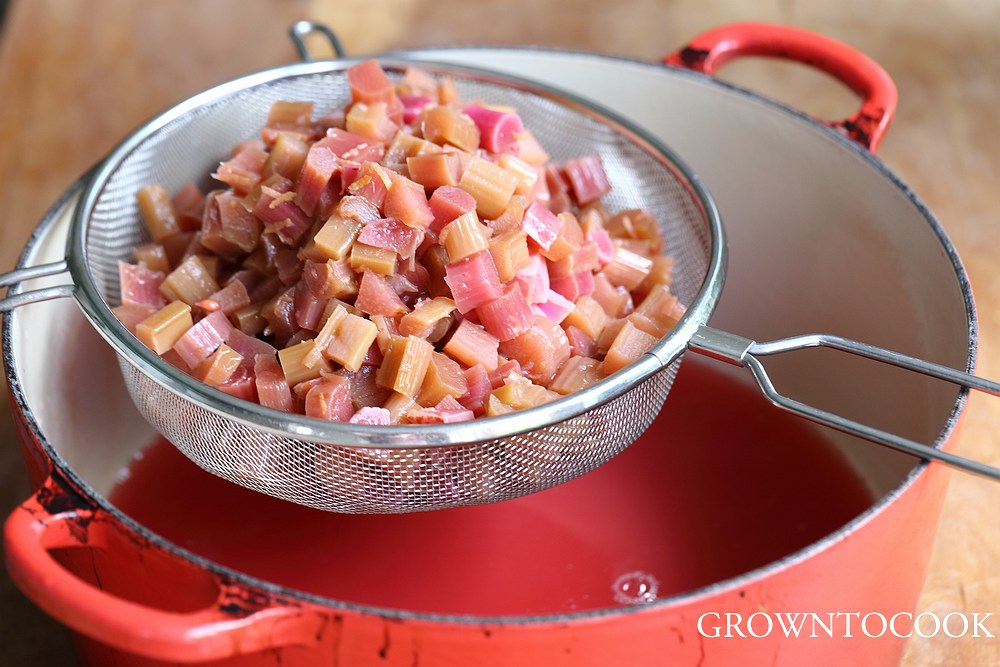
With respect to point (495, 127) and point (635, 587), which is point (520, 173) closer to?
point (495, 127)

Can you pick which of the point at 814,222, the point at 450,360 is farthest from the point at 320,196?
the point at 814,222

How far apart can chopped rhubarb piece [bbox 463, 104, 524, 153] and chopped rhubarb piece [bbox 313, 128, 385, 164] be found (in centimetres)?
11

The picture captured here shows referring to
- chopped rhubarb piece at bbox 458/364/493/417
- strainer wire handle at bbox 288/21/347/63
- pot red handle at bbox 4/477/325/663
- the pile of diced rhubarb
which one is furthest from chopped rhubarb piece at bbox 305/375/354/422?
strainer wire handle at bbox 288/21/347/63

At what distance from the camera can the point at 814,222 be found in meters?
1.25

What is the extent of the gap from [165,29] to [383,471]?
1.18m

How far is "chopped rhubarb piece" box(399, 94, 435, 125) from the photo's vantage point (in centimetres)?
111

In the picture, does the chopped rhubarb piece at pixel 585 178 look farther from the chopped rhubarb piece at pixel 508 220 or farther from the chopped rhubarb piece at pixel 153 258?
the chopped rhubarb piece at pixel 153 258

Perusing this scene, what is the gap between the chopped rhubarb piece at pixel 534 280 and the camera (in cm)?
99

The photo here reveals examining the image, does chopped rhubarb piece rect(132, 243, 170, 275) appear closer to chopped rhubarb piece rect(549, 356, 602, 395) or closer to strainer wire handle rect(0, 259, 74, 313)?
strainer wire handle rect(0, 259, 74, 313)

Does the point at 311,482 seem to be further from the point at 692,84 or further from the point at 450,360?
the point at 692,84

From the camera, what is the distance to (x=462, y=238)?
94 centimetres

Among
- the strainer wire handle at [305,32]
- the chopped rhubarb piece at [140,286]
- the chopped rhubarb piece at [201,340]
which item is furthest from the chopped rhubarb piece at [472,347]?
the strainer wire handle at [305,32]

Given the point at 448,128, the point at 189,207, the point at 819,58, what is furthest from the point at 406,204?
the point at 819,58

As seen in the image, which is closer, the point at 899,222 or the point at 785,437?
the point at 899,222
